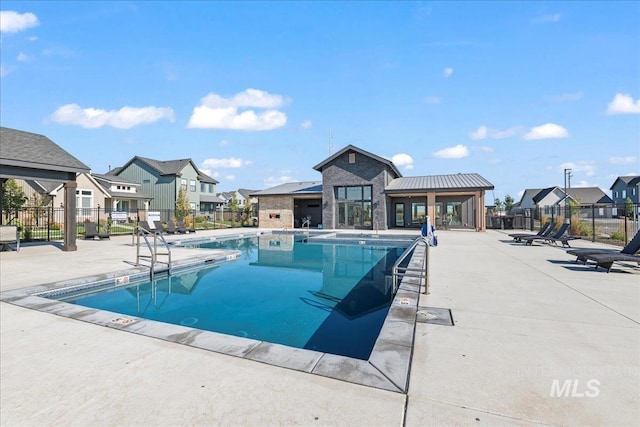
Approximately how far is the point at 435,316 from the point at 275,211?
26187 mm

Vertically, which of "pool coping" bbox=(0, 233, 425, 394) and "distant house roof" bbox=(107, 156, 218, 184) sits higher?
"distant house roof" bbox=(107, 156, 218, 184)

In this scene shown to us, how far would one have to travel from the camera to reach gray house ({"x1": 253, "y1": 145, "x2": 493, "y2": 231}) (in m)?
25.1

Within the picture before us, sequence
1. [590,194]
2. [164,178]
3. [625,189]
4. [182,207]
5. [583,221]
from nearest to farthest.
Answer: [583,221] → [182,207] → [164,178] → [625,189] → [590,194]

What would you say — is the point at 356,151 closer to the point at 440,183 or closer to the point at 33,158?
the point at 440,183

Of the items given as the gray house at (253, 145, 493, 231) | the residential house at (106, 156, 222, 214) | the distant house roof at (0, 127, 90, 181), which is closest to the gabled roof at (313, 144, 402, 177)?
the gray house at (253, 145, 493, 231)

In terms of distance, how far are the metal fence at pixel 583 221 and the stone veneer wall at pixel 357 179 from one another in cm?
1099

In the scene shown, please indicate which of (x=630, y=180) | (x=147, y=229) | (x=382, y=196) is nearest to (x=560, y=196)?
(x=630, y=180)

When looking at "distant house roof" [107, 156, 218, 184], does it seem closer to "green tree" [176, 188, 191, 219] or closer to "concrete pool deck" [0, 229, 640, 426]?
"green tree" [176, 188, 191, 219]

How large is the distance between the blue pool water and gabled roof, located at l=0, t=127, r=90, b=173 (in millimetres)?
7847

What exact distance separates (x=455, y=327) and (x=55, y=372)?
14.9 feet

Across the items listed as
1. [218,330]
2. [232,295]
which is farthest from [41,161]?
[218,330]

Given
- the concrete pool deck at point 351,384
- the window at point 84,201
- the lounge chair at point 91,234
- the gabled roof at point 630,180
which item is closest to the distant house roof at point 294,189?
the lounge chair at point 91,234

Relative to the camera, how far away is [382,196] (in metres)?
25.8

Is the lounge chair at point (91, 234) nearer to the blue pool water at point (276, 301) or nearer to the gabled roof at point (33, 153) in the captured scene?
the gabled roof at point (33, 153)
